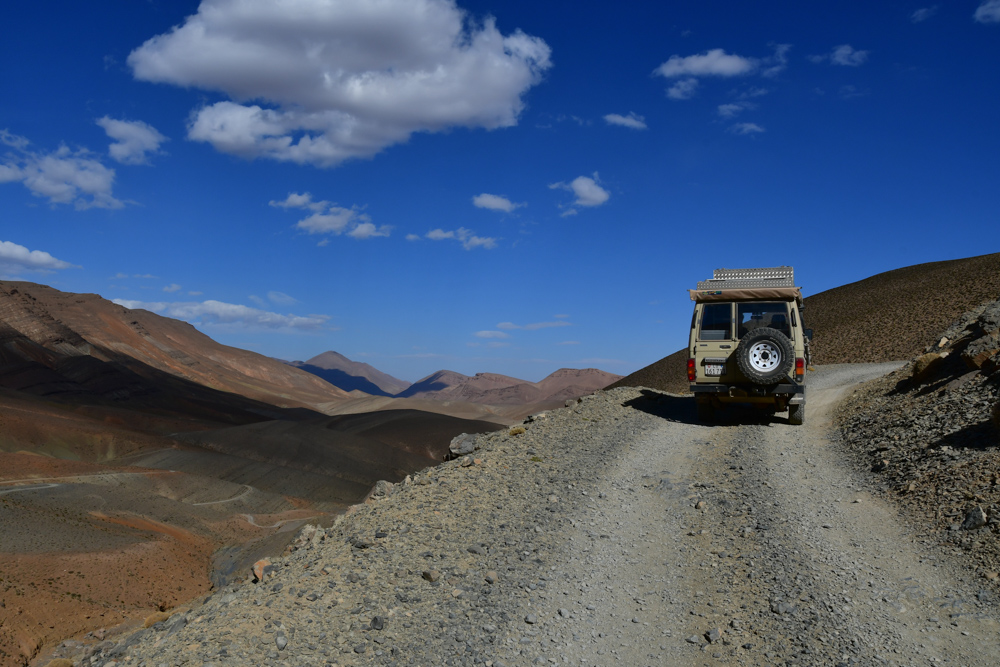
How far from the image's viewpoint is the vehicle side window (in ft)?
44.2

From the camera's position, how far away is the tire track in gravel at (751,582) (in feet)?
16.7

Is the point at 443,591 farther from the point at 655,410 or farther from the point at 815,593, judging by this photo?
the point at 655,410

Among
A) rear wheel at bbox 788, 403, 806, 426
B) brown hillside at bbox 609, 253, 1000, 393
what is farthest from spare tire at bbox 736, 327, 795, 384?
brown hillside at bbox 609, 253, 1000, 393

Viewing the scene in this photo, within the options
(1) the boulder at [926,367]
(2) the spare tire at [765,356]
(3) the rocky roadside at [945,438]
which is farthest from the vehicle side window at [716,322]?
(1) the boulder at [926,367]

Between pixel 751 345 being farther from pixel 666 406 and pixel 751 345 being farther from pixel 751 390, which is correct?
pixel 666 406

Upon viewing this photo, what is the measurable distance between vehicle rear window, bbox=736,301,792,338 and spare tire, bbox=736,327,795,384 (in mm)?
615

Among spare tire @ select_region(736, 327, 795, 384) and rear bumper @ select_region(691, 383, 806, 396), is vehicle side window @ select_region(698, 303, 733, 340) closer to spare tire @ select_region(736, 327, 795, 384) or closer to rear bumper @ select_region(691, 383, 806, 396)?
spare tire @ select_region(736, 327, 795, 384)

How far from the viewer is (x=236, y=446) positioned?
70750mm

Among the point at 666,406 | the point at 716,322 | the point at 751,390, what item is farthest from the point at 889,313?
the point at 751,390

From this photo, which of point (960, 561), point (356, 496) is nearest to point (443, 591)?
point (960, 561)

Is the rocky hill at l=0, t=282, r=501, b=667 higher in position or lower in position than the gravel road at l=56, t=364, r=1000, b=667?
lower

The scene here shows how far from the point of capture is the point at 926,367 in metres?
13.4

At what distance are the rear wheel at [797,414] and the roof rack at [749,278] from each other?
8.41 feet

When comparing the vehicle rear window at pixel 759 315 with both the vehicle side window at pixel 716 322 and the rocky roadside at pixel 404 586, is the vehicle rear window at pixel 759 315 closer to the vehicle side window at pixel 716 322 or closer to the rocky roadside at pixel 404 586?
the vehicle side window at pixel 716 322
